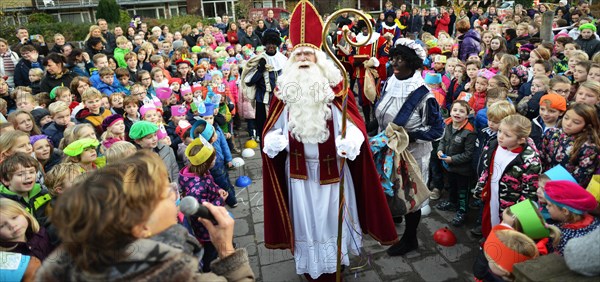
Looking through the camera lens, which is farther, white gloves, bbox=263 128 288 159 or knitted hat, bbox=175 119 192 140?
knitted hat, bbox=175 119 192 140

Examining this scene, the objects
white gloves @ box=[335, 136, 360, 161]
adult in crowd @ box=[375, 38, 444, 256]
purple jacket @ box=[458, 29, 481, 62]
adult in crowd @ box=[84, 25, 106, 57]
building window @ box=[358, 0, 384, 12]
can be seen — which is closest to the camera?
white gloves @ box=[335, 136, 360, 161]

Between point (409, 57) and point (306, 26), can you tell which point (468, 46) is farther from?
point (306, 26)

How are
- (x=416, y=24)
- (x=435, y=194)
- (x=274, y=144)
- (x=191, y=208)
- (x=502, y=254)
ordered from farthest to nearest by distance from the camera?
(x=416, y=24), (x=435, y=194), (x=274, y=144), (x=502, y=254), (x=191, y=208)

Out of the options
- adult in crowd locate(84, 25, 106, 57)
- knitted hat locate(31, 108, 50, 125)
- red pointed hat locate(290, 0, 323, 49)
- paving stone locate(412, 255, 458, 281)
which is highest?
red pointed hat locate(290, 0, 323, 49)

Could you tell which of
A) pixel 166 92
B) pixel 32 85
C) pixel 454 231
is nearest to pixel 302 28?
pixel 454 231

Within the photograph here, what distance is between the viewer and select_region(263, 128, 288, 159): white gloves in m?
3.54

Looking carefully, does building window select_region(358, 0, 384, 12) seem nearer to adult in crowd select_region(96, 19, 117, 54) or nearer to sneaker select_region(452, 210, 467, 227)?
adult in crowd select_region(96, 19, 117, 54)

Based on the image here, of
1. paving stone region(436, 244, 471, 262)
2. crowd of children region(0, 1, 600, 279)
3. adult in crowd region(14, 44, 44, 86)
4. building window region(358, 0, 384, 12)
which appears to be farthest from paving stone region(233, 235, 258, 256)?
building window region(358, 0, 384, 12)

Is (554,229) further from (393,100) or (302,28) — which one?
(302,28)

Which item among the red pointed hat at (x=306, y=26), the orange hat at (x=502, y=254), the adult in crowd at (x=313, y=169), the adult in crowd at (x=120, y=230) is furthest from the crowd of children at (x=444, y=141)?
the adult in crowd at (x=120, y=230)

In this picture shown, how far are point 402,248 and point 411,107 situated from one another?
1.45 meters

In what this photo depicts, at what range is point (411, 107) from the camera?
4.14m

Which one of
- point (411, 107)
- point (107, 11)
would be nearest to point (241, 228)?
point (411, 107)

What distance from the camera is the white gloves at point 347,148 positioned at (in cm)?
335
